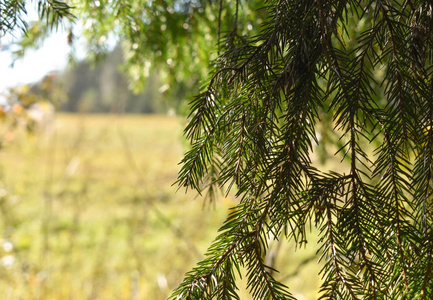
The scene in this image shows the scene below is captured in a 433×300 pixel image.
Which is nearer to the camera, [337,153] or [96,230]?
[337,153]

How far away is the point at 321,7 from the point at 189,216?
7.75 metres

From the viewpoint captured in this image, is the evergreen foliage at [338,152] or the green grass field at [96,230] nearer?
the evergreen foliage at [338,152]

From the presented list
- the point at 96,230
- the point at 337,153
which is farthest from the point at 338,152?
the point at 96,230

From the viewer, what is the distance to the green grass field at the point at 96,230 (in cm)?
355

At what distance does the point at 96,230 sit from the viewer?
308 inches

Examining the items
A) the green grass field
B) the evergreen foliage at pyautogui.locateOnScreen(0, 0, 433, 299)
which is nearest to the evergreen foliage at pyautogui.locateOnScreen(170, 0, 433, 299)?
the evergreen foliage at pyautogui.locateOnScreen(0, 0, 433, 299)

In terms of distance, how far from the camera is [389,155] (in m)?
0.78

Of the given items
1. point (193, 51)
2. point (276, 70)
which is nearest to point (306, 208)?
point (276, 70)

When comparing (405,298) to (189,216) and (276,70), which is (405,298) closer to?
(276,70)

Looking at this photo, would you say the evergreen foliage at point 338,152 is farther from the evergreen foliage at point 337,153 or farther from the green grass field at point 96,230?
the green grass field at point 96,230

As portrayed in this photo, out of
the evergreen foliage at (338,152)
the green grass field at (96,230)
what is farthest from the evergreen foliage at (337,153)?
the green grass field at (96,230)

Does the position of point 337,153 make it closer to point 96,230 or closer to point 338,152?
point 338,152

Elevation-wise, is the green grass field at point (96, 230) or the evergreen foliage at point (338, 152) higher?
the evergreen foliage at point (338, 152)

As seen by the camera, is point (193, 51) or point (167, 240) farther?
point (167, 240)
